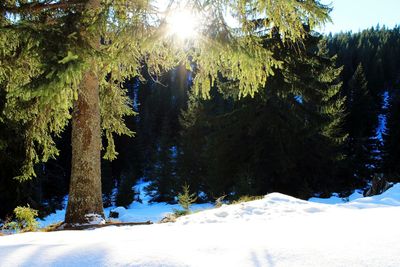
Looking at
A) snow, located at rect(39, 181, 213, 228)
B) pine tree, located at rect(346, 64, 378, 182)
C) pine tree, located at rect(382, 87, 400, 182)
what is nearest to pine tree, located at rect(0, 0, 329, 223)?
snow, located at rect(39, 181, 213, 228)

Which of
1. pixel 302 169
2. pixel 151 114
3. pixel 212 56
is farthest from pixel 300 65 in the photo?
pixel 151 114

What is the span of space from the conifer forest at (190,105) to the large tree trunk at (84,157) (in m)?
0.02

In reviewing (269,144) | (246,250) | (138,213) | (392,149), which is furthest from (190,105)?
(246,250)

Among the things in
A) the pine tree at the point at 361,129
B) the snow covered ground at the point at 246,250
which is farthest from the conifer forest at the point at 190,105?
the snow covered ground at the point at 246,250

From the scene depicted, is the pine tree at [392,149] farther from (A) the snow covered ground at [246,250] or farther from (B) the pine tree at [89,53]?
(A) the snow covered ground at [246,250]

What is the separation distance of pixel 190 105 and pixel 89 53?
1235 inches

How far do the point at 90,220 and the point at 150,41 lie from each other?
3.94 meters

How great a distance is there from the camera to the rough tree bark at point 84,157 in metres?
7.60

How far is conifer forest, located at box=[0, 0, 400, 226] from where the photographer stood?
20.2 ft

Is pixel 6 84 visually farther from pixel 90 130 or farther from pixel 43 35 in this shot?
pixel 43 35

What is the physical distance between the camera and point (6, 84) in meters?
8.55

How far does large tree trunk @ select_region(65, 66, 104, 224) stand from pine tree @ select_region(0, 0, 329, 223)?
0.02 metres

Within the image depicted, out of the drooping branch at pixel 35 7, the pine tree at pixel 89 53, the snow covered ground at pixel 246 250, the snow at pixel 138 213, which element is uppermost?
the drooping branch at pixel 35 7

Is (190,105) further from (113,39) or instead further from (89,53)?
(89,53)
